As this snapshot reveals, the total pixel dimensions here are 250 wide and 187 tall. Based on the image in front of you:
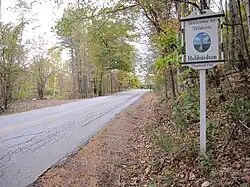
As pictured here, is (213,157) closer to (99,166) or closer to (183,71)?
(99,166)

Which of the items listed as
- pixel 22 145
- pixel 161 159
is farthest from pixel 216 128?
pixel 22 145

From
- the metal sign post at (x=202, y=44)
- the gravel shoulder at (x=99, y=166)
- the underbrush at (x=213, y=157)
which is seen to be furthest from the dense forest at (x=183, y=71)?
the gravel shoulder at (x=99, y=166)

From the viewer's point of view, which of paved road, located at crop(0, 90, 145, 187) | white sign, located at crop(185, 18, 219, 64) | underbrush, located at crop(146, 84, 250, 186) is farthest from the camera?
paved road, located at crop(0, 90, 145, 187)

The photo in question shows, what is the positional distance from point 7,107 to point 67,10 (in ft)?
49.3

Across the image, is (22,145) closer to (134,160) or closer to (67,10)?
(134,160)

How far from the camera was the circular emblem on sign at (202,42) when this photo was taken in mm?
4781

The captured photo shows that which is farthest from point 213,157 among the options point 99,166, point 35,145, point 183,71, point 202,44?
point 183,71

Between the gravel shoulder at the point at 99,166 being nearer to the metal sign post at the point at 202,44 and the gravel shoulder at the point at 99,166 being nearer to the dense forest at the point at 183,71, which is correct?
the dense forest at the point at 183,71

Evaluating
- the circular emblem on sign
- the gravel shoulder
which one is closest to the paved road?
the gravel shoulder

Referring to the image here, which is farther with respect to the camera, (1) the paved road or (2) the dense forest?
(1) the paved road

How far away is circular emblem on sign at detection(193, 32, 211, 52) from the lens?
15.7 ft

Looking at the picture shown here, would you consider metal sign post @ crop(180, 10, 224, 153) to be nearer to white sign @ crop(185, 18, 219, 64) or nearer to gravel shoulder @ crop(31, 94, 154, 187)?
white sign @ crop(185, 18, 219, 64)

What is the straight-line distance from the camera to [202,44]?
481 cm

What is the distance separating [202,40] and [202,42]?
4 centimetres
